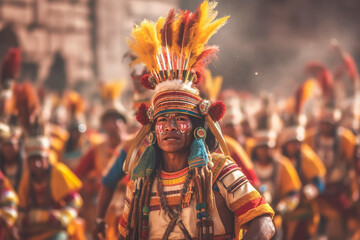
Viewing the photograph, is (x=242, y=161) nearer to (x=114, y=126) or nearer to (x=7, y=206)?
(x=114, y=126)

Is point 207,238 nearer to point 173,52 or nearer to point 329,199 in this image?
point 173,52

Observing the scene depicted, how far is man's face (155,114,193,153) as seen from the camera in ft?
15.7

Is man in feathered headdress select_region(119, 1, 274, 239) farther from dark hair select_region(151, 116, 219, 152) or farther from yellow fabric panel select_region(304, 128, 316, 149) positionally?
yellow fabric panel select_region(304, 128, 316, 149)

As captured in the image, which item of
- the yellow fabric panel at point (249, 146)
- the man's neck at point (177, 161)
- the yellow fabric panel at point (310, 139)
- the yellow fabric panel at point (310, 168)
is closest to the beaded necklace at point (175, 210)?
the man's neck at point (177, 161)

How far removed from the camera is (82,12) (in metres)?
27.9

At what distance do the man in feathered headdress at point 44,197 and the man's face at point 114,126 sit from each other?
3.31ft

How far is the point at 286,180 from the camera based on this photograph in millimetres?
9680

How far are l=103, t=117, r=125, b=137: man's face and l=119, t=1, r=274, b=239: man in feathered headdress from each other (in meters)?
3.92

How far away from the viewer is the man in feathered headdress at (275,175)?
9.58 m

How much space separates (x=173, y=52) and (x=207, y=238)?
4.76 ft

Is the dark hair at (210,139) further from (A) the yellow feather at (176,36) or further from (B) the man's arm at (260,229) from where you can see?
(B) the man's arm at (260,229)

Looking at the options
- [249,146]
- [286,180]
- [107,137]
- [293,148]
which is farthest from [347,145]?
[107,137]

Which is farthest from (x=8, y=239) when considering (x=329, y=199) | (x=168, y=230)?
(x=329, y=199)

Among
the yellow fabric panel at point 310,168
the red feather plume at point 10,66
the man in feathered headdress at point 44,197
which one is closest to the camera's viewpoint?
the man in feathered headdress at point 44,197
